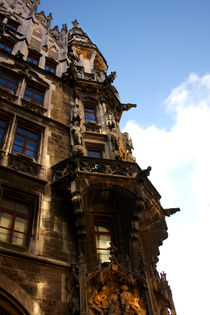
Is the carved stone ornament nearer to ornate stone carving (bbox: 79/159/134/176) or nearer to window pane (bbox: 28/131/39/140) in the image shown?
ornate stone carving (bbox: 79/159/134/176)

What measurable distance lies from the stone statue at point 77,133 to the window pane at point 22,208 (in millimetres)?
3912

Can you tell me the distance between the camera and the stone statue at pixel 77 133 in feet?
43.3

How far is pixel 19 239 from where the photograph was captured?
9.30 m

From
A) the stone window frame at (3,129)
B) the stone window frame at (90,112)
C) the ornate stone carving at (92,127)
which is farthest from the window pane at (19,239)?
the stone window frame at (90,112)

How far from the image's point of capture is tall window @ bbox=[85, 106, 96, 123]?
16.4m

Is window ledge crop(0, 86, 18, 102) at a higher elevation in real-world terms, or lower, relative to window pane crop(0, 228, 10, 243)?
higher

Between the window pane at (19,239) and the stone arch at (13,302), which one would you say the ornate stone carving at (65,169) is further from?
the stone arch at (13,302)

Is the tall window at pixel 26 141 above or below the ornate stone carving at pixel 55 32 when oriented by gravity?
below

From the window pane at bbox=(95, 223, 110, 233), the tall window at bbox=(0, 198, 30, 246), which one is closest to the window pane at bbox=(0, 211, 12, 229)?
the tall window at bbox=(0, 198, 30, 246)

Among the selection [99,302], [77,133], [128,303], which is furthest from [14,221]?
[77,133]

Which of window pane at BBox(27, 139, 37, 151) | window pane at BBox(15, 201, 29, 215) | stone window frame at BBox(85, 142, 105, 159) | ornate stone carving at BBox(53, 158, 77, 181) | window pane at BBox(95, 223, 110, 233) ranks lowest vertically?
window pane at BBox(95, 223, 110, 233)

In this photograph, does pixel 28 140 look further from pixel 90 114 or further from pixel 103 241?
pixel 103 241

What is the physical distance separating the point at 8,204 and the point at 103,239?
3.62 metres

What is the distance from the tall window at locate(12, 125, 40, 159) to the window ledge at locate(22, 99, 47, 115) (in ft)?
4.02
